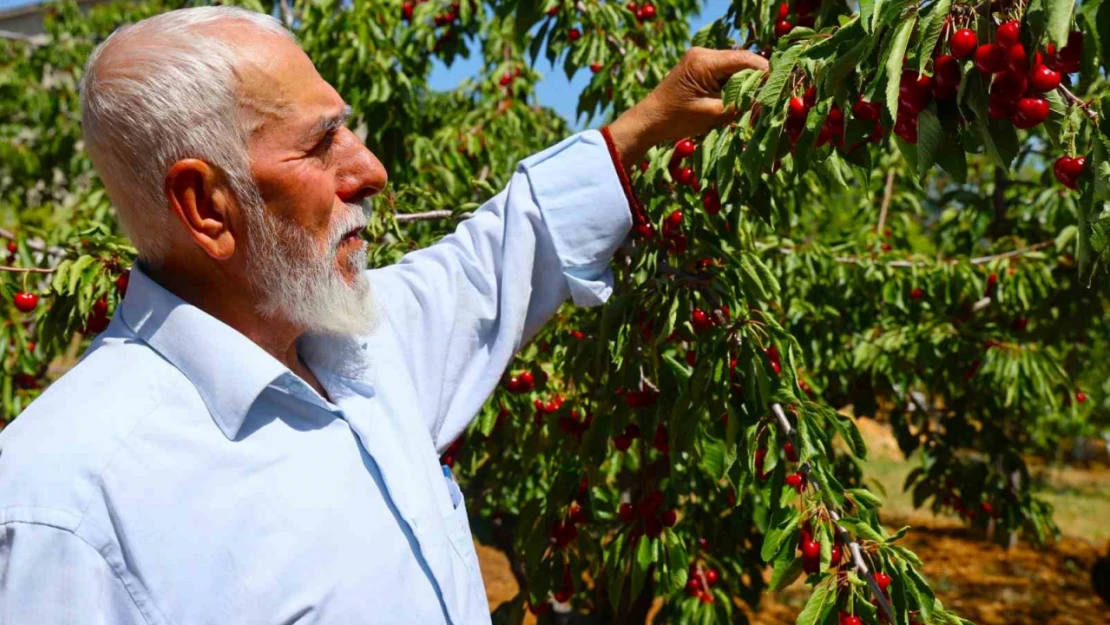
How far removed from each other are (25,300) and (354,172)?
1.47 m

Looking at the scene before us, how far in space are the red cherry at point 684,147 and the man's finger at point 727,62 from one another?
0.96 feet

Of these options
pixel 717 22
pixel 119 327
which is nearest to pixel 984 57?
pixel 119 327

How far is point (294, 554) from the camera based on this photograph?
1.19 m

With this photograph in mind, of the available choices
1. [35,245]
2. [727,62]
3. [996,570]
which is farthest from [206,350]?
[996,570]

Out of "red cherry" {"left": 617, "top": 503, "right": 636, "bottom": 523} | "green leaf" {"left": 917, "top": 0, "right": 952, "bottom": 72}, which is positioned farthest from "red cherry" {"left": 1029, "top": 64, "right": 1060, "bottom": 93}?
"red cherry" {"left": 617, "top": 503, "right": 636, "bottom": 523}

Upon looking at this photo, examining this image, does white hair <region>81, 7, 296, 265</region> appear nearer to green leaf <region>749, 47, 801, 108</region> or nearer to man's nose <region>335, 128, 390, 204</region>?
man's nose <region>335, 128, 390, 204</region>

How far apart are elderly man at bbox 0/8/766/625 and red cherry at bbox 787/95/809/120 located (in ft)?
2.20

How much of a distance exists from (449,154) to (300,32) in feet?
3.35

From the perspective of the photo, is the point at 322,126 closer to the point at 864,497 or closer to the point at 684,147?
the point at 684,147

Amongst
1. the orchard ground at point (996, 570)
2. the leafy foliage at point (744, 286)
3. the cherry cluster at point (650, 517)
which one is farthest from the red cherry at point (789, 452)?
the orchard ground at point (996, 570)

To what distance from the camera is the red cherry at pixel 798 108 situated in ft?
5.27

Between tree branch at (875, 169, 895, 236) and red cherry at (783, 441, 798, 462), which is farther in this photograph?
tree branch at (875, 169, 895, 236)

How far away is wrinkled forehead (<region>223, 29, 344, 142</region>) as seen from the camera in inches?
52.9

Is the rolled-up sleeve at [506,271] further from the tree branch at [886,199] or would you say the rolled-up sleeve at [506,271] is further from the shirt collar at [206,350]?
the tree branch at [886,199]
